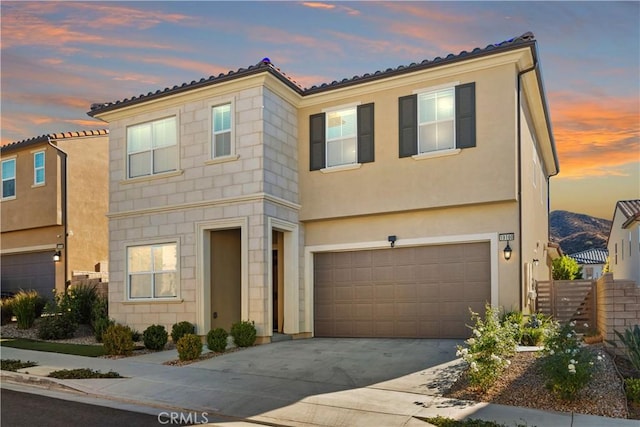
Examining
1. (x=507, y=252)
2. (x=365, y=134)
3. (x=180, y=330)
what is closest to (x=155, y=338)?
(x=180, y=330)

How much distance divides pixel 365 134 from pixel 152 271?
7101mm

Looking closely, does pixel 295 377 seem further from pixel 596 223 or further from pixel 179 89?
pixel 596 223

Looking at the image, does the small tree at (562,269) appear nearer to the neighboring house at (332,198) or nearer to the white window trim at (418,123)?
the neighboring house at (332,198)

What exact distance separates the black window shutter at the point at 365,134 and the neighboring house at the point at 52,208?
12.1 metres

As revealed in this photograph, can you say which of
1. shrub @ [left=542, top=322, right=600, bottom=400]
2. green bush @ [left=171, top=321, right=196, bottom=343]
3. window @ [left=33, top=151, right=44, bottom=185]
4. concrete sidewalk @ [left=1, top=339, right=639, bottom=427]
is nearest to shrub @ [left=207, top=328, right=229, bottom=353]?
concrete sidewalk @ [left=1, top=339, right=639, bottom=427]

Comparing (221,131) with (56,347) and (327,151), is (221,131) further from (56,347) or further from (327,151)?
(56,347)

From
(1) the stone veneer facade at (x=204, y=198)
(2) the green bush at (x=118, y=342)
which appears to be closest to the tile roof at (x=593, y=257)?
(1) the stone veneer facade at (x=204, y=198)

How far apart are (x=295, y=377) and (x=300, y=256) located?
234 inches

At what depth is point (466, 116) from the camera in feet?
46.4

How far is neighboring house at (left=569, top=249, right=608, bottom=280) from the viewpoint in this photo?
4844 centimetres

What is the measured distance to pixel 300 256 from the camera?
16141 mm

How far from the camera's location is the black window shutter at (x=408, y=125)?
48.5ft

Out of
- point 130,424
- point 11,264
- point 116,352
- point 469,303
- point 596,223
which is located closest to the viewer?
point 130,424

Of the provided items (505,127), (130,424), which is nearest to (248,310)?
(130,424)
